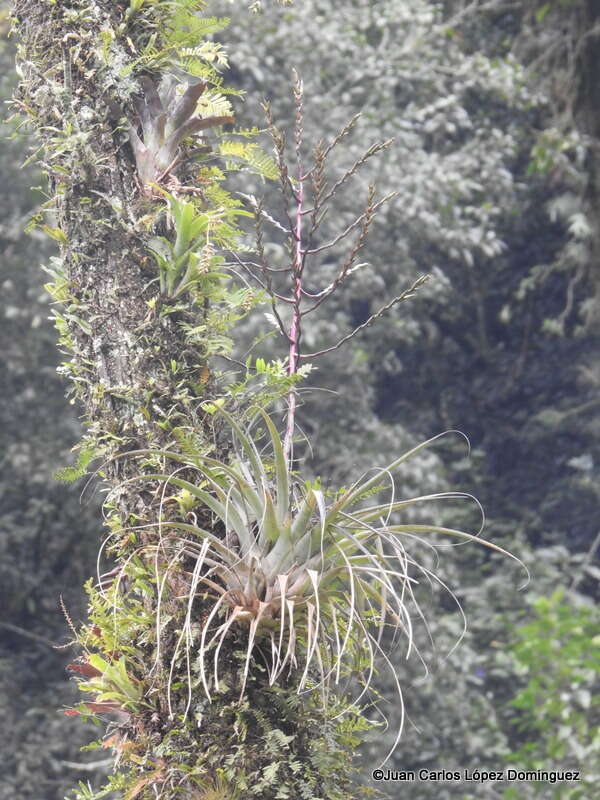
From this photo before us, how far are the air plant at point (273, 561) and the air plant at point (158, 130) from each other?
39cm

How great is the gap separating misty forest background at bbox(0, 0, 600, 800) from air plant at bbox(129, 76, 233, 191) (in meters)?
2.77

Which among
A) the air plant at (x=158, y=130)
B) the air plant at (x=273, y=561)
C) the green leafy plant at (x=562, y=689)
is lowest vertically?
the air plant at (x=273, y=561)

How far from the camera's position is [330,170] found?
16.1 ft

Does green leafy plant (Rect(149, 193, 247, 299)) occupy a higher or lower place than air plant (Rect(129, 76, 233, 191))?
lower

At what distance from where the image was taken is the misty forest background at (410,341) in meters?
4.45

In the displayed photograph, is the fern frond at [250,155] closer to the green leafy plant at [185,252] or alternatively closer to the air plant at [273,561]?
the green leafy plant at [185,252]

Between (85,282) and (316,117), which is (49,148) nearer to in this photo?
(85,282)

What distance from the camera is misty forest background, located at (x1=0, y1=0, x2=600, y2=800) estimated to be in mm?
4449

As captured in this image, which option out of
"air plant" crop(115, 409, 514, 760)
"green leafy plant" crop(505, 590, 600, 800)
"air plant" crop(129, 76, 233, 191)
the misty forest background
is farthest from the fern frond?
"green leafy plant" crop(505, 590, 600, 800)

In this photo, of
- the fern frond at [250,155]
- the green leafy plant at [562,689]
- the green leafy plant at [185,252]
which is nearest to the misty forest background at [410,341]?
the green leafy plant at [562,689]

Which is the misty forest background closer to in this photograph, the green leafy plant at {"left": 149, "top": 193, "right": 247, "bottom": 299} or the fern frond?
the fern frond

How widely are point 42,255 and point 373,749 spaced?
2880mm

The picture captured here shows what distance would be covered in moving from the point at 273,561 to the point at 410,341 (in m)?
4.50

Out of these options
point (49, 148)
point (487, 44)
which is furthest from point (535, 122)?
point (49, 148)
